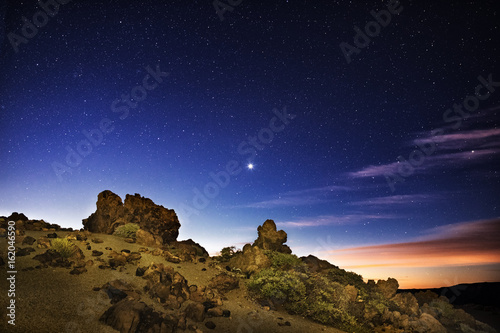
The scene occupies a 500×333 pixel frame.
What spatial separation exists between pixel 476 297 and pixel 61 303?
5192 cm

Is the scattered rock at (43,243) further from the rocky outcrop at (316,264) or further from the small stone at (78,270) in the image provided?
the rocky outcrop at (316,264)

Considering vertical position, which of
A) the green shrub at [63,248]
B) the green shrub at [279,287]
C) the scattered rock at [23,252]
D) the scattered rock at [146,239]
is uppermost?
the scattered rock at [146,239]

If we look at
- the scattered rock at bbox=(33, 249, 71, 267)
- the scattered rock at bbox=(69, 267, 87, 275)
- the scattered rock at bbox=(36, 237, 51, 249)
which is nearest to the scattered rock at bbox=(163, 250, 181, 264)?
the scattered rock at bbox=(69, 267, 87, 275)

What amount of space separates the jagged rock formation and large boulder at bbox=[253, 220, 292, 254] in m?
6.93

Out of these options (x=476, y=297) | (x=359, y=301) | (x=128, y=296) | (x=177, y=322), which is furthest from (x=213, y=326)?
(x=476, y=297)

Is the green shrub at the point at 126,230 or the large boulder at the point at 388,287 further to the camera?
the large boulder at the point at 388,287

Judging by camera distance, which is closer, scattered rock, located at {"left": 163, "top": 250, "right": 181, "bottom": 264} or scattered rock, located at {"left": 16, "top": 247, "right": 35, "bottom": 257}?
scattered rock, located at {"left": 16, "top": 247, "right": 35, "bottom": 257}

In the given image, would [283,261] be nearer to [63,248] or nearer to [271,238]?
[271,238]

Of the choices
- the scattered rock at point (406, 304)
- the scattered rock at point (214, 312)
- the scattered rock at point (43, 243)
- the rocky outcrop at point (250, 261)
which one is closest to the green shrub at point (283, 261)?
the rocky outcrop at point (250, 261)

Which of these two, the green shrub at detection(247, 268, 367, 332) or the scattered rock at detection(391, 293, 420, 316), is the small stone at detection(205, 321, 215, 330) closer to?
the green shrub at detection(247, 268, 367, 332)

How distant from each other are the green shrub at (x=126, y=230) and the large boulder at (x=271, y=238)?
9.48 metres

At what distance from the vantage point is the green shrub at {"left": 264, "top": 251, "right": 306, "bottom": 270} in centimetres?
1877

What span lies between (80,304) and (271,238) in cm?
1453

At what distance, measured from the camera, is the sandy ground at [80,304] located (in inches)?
348
